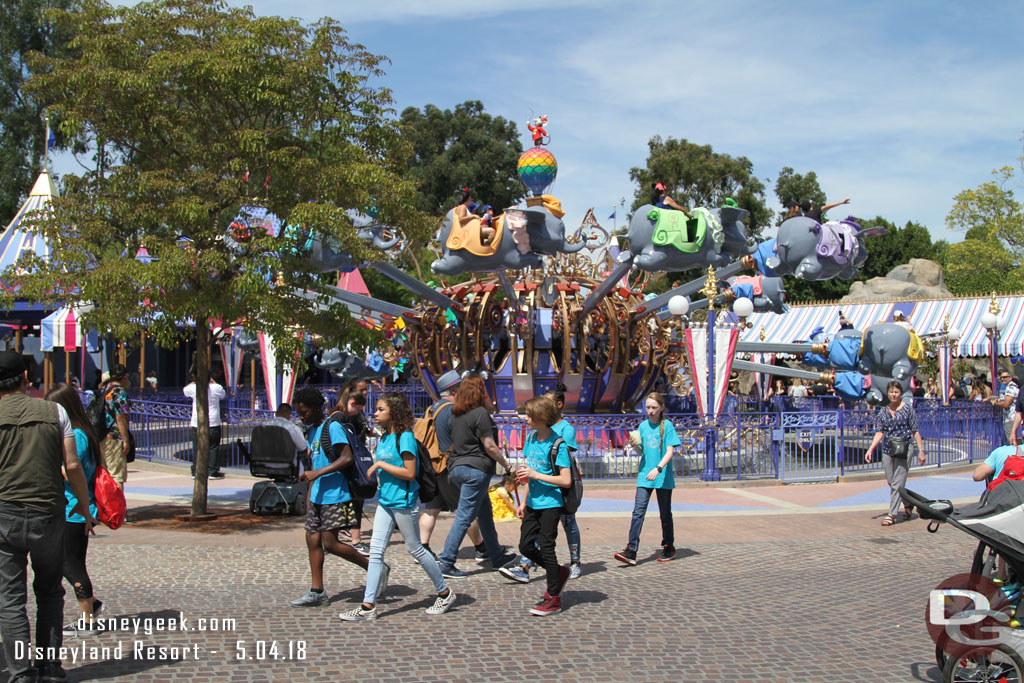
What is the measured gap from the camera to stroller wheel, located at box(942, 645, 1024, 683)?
450 cm

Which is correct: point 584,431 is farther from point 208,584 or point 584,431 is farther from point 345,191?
point 208,584

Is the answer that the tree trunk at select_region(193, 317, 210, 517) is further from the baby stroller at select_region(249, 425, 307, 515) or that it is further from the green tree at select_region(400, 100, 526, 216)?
the green tree at select_region(400, 100, 526, 216)

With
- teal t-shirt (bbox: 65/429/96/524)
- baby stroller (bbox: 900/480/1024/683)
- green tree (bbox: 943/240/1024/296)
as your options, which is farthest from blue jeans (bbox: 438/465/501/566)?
green tree (bbox: 943/240/1024/296)

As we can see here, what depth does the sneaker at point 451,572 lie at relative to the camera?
770 centimetres

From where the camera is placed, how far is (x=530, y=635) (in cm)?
611

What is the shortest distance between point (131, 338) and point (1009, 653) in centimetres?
894

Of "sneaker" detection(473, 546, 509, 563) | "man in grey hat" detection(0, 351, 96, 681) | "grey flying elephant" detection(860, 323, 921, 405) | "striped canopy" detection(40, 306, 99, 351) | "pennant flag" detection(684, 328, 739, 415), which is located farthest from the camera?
"striped canopy" detection(40, 306, 99, 351)

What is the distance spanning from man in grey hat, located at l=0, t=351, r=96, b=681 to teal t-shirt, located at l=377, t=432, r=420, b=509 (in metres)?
2.19

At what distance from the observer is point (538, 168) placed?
1529 cm

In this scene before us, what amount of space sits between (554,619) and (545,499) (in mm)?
876

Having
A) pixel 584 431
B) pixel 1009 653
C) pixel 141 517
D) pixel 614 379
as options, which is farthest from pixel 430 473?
pixel 614 379

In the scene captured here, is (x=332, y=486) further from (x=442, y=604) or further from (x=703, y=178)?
(x=703, y=178)

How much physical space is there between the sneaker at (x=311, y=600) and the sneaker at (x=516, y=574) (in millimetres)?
1631

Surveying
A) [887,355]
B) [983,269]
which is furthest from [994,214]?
[887,355]
